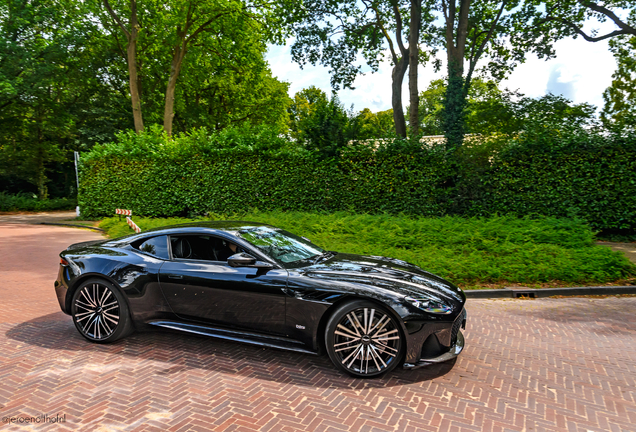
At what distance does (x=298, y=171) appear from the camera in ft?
52.7

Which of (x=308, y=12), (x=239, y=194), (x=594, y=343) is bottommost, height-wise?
(x=594, y=343)

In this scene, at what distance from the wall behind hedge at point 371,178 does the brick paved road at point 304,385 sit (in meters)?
9.13

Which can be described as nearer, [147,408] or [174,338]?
[147,408]

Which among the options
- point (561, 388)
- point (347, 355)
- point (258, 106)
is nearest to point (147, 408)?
point (347, 355)

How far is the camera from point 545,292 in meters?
7.19

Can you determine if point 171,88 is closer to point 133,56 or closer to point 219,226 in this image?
point 133,56

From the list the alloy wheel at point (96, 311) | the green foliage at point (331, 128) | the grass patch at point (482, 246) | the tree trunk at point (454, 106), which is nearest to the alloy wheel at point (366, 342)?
the alloy wheel at point (96, 311)

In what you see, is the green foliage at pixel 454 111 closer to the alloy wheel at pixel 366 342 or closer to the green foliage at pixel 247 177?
the green foliage at pixel 247 177

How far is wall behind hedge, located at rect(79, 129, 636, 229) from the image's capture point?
1286 cm

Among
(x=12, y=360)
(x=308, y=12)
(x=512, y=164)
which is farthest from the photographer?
(x=308, y=12)

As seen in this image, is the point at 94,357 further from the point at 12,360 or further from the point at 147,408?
the point at 147,408

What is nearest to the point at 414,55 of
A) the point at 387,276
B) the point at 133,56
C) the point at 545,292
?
the point at 545,292

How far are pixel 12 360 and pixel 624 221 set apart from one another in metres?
15.3

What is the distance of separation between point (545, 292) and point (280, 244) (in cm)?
515
